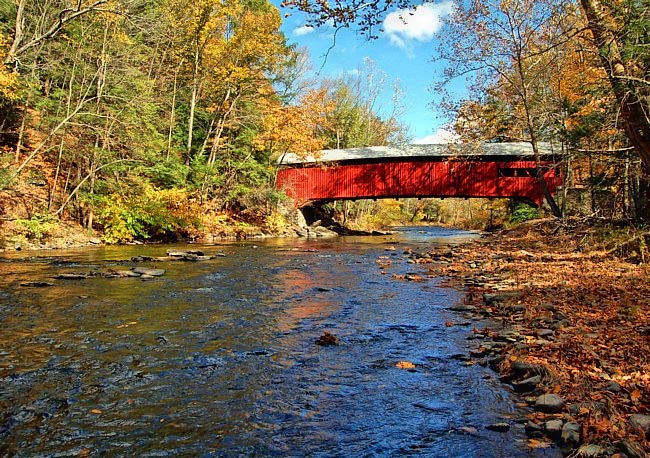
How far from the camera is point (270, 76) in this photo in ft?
81.0

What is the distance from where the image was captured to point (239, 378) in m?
3.64

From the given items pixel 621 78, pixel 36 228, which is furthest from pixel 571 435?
pixel 36 228

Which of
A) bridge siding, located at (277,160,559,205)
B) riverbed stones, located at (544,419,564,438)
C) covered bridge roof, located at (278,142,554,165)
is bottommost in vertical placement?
riverbed stones, located at (544,419,564,438)

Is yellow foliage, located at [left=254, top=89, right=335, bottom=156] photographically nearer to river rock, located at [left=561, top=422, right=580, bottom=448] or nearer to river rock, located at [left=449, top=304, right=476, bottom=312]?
river rock, located at [left=449, top=304, right=476, bottom=312]

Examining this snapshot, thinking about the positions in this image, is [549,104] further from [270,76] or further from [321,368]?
[321,368]

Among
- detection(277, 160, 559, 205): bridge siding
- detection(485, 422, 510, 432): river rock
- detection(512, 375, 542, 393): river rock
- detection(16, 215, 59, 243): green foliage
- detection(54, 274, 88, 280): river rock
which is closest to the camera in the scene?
detection(485, 422, 510, 432): river rock

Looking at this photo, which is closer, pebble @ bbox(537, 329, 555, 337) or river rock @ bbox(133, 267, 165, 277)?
pebble @ bbox(537, 329, 555, 337)

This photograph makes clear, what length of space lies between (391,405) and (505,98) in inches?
724

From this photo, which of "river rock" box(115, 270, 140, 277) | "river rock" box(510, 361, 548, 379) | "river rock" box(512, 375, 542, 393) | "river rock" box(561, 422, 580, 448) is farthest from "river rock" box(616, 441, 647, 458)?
"river rock" box(115, 270, 140, 277)

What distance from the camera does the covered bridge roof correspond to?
22.5 metres

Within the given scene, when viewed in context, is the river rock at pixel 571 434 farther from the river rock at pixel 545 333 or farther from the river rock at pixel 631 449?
the river rock at pixel 545 333

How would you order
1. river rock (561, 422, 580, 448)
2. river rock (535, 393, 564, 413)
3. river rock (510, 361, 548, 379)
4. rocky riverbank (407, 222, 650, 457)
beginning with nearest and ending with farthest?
river rock (561, 422, 580, 448), rocky riverbank (407, 222, 650, 457), river rock (535, 393, 564, 413), river rock (510, 361, 548, 379)

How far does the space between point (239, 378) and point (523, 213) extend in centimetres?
2495

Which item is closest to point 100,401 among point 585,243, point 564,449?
point 564,449
